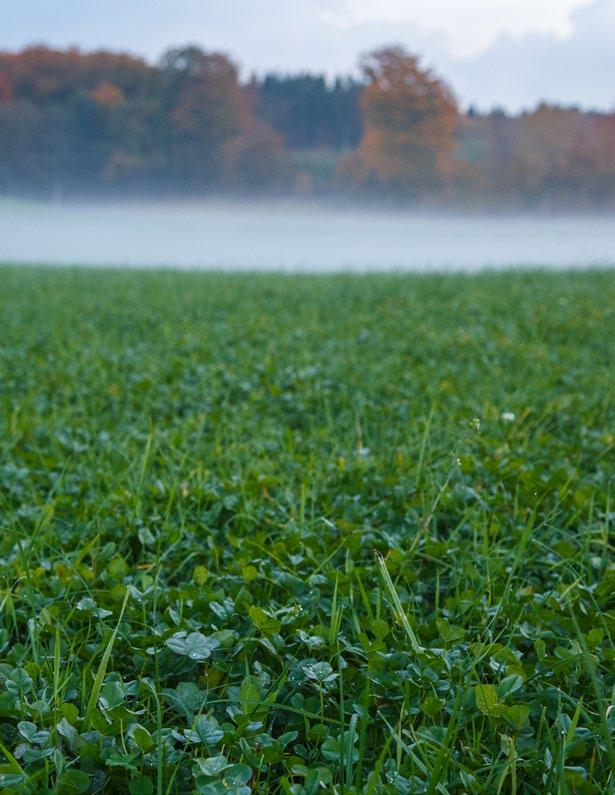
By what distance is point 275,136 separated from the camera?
27984 millimetres

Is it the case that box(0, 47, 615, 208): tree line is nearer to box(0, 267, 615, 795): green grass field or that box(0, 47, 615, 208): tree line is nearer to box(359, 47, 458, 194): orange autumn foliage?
box(359, 47, 458, 194): orange autumn foliage

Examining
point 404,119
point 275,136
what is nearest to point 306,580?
point 404,119

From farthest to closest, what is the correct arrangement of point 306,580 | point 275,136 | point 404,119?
point 275,136, point 404,119, point 306,580

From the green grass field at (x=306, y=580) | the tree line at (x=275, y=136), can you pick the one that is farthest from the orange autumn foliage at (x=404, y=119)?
the green grass field at (x=306, y=580)

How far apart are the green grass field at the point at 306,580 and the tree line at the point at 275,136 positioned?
23.0m

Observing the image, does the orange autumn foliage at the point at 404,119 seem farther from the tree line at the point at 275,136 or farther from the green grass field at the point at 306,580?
the green grass field at the point at 306,580

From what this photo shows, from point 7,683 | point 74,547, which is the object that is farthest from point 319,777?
point 74,547

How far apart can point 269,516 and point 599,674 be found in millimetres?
1231

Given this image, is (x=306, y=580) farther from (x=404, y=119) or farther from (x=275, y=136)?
(x=275, y=136)

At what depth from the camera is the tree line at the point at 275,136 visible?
85.5ft

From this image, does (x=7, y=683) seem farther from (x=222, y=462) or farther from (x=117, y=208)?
(x=117, y=208)

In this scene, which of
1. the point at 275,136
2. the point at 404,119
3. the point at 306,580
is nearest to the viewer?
the point at 306,580

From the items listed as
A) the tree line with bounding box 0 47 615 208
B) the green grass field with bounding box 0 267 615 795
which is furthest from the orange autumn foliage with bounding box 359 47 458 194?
the green grass field with bounding box 0 267 615 795

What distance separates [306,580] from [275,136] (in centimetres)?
2809
